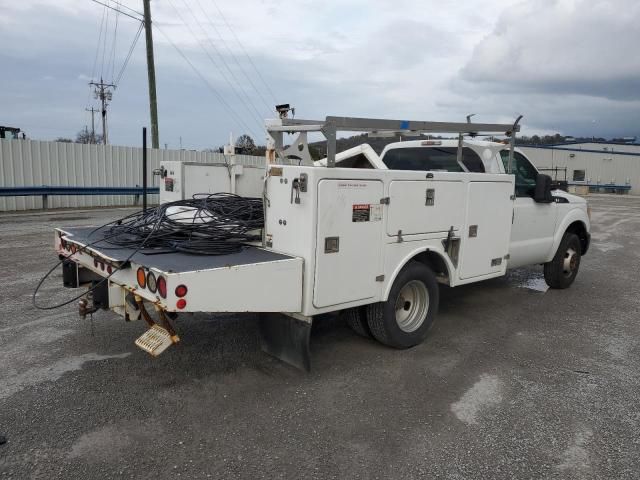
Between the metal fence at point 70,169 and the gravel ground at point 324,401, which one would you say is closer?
the gravel ground at point 324,401

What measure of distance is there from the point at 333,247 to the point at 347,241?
0.15m

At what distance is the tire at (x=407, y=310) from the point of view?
4680 mm

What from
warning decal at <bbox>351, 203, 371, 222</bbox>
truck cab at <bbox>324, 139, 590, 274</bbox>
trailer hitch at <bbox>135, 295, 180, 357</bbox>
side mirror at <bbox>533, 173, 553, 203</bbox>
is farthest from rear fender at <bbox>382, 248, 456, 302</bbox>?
side mirror at <bbox>533, 173, 553, 203</bbox>

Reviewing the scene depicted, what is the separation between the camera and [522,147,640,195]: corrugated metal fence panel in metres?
49.7

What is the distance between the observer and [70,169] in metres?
18.2

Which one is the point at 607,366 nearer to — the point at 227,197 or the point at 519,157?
the point at 519,157

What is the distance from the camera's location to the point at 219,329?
543cm

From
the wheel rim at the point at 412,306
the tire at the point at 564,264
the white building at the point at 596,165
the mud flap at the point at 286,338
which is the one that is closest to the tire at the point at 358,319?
the wheel rim at the point at 412,306

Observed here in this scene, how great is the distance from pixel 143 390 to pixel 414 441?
6.88ft

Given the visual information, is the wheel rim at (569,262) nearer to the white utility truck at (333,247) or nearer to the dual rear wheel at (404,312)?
the white utility truck at (333,247)

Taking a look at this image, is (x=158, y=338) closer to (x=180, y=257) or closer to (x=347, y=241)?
(x=180, y=257)

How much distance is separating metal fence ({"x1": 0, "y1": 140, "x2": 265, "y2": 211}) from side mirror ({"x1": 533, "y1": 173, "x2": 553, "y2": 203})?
9789 millimetres

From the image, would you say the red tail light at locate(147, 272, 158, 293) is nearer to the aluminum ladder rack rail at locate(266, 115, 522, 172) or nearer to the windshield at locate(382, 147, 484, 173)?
the aluminum ladder rack rail at locate(266, 115, 522, 172)

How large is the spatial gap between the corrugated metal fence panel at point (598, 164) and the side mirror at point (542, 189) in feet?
151
